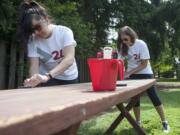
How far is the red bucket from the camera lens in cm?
270

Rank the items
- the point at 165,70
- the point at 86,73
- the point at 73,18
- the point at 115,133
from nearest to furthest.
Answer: the point at 115,133
the point at 73,18
the point at 86,73
the point at 165,70

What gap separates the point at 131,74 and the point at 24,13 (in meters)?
3.25

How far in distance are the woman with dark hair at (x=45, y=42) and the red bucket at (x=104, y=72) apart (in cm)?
80

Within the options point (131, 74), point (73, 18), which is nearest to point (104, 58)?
point (131, 74)

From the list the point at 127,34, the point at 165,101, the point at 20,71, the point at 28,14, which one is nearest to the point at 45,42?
the point at 28,14

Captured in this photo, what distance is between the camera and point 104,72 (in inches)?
107

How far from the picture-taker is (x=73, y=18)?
12.7 meters

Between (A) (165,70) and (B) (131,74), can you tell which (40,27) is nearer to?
(B) (131,74)

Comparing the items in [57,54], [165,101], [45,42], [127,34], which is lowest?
[165,101]

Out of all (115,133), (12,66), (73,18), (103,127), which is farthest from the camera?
(73,18)

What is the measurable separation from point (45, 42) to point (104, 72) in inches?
51.0

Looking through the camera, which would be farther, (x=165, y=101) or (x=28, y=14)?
(x=165, y=101)

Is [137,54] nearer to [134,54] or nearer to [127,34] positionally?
[134,54]

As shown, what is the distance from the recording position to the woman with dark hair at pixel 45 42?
354 cm
